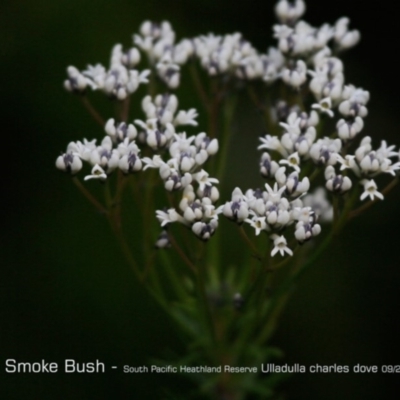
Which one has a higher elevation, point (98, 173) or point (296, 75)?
point (296, 75)

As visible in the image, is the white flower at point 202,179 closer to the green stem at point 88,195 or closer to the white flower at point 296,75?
the green stem at point 88,195

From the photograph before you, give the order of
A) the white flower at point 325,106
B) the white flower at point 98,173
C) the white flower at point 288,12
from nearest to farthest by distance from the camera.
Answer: the white flower at point 98,173 < the white flower at point 325,106 < the white flower at point 288,12

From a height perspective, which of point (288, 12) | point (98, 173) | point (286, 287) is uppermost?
point (288, 12)

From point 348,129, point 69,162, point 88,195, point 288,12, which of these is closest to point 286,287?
point 348,129

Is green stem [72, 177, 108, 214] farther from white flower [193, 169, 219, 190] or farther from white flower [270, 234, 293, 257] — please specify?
white flower [270, 234, 293, 257]

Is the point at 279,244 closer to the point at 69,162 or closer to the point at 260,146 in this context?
the point at 260,146

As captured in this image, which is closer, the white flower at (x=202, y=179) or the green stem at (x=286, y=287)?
the white flower at (x=202, y=179)

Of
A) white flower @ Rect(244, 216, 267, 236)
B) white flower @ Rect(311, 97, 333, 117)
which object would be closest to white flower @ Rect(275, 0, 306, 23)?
white flower @ Rect(311, 97, 333, 117)

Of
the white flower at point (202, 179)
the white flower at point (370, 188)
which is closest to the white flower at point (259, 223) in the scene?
the white flower at point (202, 179)
